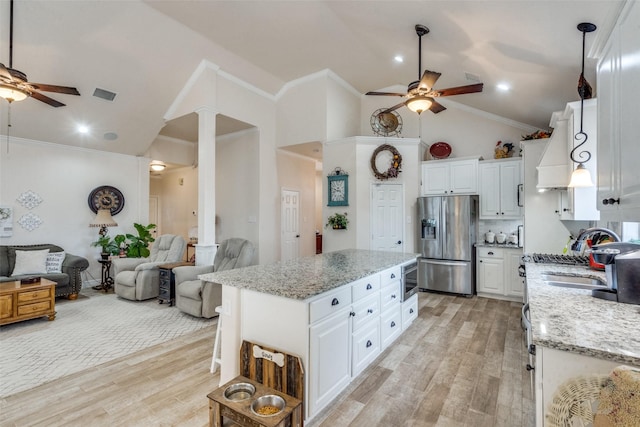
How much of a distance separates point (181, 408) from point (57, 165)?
19.4ft

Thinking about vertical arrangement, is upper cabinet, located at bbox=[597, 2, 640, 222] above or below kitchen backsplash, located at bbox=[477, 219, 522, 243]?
above

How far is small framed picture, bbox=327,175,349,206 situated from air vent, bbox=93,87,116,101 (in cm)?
405

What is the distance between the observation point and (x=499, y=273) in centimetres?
499

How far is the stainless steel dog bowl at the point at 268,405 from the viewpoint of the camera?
166cm

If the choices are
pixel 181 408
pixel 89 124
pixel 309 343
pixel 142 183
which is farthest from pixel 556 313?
pixel 142 183

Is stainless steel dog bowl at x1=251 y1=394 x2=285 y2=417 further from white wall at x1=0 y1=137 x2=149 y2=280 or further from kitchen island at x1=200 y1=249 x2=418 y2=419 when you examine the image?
white wall at x1=0 y1=137 x2=149 y2=280

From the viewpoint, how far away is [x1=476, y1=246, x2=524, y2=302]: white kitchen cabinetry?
4.84 meters

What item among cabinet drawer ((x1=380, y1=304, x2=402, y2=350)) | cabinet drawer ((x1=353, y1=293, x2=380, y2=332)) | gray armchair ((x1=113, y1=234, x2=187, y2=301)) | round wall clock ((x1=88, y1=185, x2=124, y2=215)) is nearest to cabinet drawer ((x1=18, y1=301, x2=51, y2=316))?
gray armchair ((x1=113, y1=234, x2=187, y2=301))

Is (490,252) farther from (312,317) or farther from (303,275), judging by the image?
(312,317)

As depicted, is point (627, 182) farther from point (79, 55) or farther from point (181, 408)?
point (79, 55)

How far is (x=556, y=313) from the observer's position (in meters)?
1.46

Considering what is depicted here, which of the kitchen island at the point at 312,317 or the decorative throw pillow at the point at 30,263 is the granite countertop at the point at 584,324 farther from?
the decorative throw pillow at the point at 30,263

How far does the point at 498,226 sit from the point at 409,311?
2.98m

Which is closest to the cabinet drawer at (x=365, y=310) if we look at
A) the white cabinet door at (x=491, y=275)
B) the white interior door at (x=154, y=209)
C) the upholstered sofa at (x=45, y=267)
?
the white cabinet door at (x=491, y=275)
